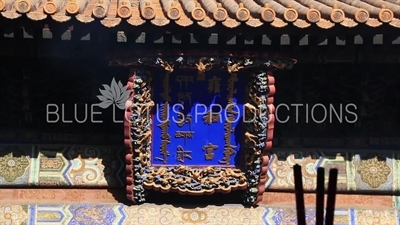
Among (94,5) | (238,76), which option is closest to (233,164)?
(238,76)

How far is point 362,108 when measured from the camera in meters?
6.12

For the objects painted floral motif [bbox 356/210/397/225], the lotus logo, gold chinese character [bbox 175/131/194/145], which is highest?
the lotus logo

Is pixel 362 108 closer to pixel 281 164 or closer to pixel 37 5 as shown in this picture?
pixel 281 164

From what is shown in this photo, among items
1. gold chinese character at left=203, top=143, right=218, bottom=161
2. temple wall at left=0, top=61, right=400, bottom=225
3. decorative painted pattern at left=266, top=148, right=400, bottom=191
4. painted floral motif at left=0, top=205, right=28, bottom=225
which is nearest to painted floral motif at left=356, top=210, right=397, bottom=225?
temple wall at left=0, top=61, right=400, bottom=225

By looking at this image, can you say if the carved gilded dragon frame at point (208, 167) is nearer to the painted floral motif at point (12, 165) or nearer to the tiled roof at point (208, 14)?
the tiled roof at point (208, 14)

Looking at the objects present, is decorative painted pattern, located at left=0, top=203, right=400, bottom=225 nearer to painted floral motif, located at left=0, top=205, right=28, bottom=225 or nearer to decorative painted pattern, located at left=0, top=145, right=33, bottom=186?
painted floral motif, located at left=0, top=205, right=28, bottom=225

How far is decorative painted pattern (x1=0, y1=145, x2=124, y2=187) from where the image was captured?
6.03m

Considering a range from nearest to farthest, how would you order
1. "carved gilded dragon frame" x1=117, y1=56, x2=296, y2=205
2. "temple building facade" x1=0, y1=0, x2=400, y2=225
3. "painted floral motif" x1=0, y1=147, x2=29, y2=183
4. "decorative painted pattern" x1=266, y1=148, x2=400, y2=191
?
"temple building facade" x1=0, y1=0, x2=400, y2=225 → "carved gilded dragon frame" x1=117, y1=56, x2=296, y2=205 → "painted floral motif" x1=0, y1=147, x2=29, y2=183 → "decorative painted pattern" x1=266, y1=148, x2=400, y2=191

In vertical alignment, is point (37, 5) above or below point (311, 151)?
above

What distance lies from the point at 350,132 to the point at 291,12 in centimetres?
180

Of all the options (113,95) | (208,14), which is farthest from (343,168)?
(113,95)

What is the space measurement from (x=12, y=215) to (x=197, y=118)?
201cm

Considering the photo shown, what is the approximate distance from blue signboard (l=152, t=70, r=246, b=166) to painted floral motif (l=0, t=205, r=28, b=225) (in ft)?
4.52

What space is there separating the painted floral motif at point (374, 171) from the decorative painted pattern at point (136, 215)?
874 millimetres
